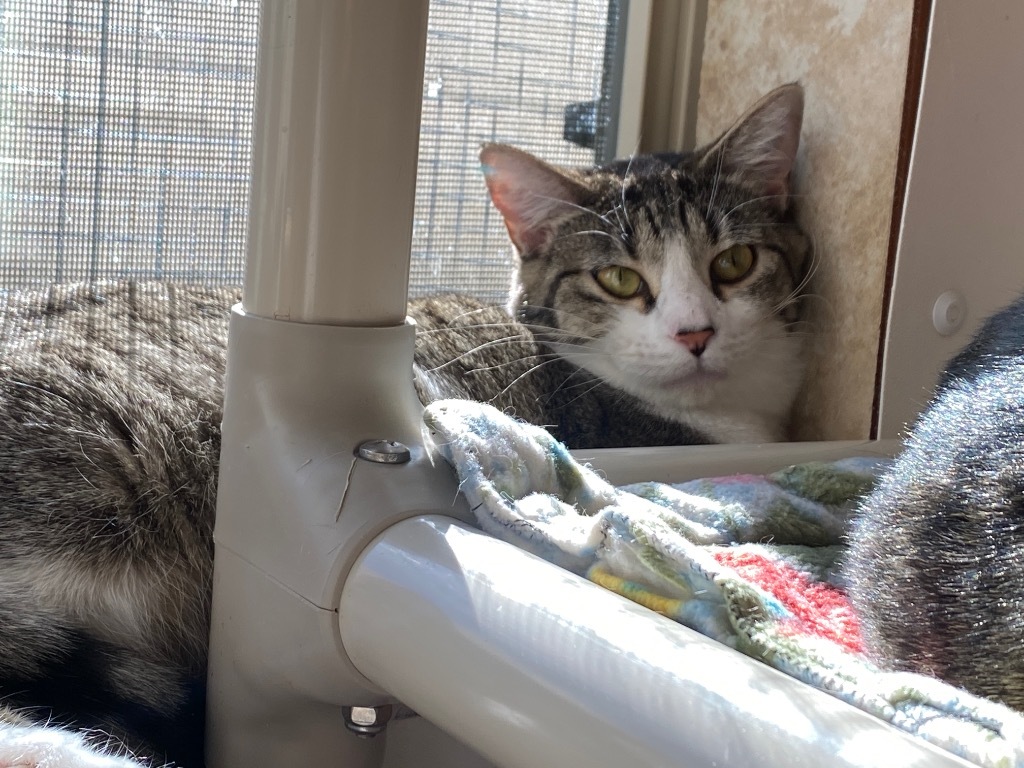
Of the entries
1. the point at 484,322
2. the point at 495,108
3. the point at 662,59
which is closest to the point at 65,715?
the point at 484,322

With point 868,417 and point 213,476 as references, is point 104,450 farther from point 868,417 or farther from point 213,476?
point 868,417

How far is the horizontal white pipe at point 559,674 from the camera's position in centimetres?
43

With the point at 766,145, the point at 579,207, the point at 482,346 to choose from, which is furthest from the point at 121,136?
the point at 766,145

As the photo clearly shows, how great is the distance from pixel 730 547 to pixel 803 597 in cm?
11

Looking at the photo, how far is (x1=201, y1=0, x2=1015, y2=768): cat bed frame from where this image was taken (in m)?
0.54

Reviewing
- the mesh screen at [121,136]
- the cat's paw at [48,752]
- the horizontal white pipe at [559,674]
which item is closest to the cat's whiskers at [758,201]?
the mesh screen at [121,136]

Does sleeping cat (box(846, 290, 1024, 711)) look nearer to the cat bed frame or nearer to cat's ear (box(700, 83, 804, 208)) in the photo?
the cat bed frame

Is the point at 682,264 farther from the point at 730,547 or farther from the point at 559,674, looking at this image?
the point at 559,674

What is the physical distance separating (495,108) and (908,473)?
1.10m

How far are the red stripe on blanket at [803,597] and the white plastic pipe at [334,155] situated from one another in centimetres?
35

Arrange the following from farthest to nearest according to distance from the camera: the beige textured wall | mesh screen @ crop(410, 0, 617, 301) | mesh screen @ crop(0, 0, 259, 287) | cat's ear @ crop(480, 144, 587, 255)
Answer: mesh screen @ crop(410, 0, 617, 301) < cat's ear @ crop(480, 144, 587, 255) < the beige textured wall < mesh screen @ crop(0, 0, 259, 287)

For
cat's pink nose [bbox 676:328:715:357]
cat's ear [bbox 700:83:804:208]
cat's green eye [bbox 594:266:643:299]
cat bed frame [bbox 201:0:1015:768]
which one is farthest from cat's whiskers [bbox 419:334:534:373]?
cat bed frame [bbox 201:0:1015:768]

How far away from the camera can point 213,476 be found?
3.29 ft

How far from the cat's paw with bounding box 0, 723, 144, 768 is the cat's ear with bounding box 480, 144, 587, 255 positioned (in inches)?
39.0
